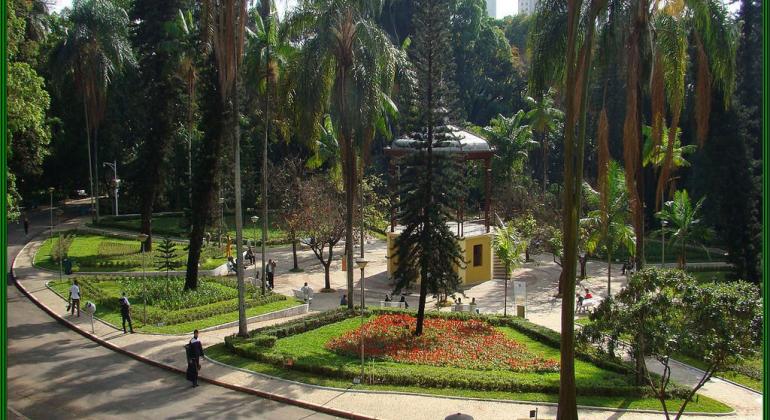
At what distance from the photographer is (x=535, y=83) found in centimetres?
1509

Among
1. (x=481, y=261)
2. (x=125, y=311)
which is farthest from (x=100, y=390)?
(x=481, y=261)

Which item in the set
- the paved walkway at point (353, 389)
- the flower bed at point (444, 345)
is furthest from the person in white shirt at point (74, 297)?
the flower bed at point (444, 345)

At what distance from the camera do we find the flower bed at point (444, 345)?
64.0 feet

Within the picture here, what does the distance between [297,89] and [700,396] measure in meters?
15.2

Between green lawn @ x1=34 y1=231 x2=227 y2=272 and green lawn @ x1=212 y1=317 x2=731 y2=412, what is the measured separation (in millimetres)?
13100

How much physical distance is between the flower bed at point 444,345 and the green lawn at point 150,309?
4.66 meters

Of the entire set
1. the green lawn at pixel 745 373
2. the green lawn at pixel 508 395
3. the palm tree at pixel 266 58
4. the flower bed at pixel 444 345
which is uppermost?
the palm tree at pixel 266 58

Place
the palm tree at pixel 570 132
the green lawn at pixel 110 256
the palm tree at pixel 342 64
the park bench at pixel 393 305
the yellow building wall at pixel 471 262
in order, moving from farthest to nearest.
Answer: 1. the yellow building wall at pixel 471 262
2. the green lawn at pixel 110 256
3. the park bench at pixel 393 305
4. the palm tree at pixel 342 64
5. the palm tree at pixel 570 132

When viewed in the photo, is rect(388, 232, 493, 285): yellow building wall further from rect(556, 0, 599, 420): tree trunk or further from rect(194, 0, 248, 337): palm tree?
rect(556, 0, 599, 420): tree trunk

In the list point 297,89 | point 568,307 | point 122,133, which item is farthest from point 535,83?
point 122,133

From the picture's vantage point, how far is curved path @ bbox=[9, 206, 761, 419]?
15898 millimetres

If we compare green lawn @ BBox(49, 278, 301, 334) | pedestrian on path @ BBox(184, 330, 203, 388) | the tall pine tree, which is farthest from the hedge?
the tall pine tree

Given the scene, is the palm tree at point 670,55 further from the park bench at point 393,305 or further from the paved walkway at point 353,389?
the park bench at point 393,305

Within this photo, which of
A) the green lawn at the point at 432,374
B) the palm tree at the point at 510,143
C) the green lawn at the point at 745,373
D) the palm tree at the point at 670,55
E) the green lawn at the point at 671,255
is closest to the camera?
the palm tree at the point at 670,55
